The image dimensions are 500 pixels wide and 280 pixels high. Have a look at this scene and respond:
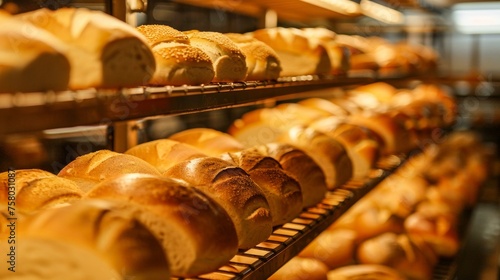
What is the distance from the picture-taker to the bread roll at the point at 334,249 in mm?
2557

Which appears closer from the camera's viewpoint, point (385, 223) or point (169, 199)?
point (169, 199)

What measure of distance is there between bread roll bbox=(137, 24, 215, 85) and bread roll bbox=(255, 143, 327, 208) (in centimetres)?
53

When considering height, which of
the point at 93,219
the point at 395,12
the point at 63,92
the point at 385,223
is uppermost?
the point at 395,12

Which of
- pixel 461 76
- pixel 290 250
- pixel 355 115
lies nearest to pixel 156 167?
pixel 290 250

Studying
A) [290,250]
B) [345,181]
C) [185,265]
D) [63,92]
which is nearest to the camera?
[63,92]

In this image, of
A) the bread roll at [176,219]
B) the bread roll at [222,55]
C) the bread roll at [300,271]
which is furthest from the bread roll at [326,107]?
the bread roll at [176,219]

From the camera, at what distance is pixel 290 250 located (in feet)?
5.01

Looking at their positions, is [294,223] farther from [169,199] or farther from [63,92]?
[63,92]

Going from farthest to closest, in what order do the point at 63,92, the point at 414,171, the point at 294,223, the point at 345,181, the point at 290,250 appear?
1. the point at 414,171
2. the point at 345,181
3. the point at 294,223
4. the point at 290,250
5. the point at 63,92

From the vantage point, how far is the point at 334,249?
8.68ft

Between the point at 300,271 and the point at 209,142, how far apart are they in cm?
58

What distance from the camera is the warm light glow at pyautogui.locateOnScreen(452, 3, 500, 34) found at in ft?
20.6

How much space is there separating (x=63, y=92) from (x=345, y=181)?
1.54 meters

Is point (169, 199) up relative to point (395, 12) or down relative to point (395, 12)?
down
